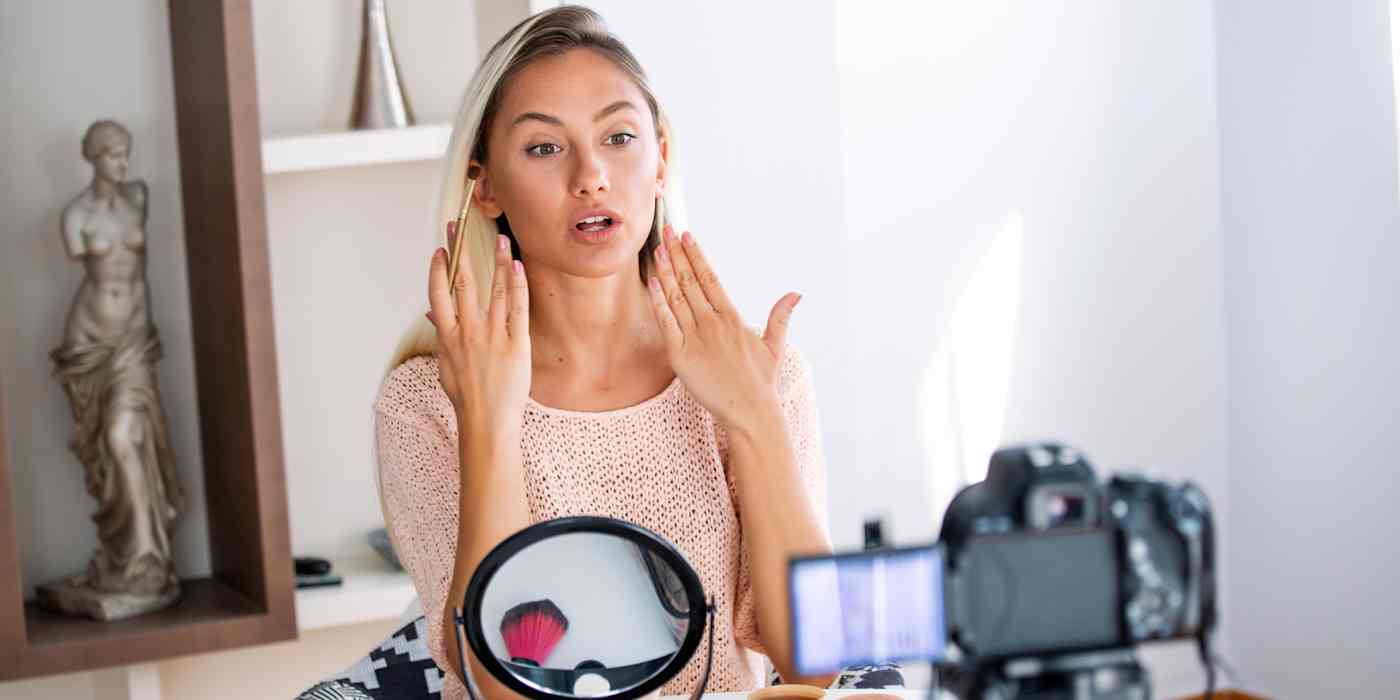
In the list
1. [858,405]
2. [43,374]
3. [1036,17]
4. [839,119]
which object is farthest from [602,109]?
[1036,17]

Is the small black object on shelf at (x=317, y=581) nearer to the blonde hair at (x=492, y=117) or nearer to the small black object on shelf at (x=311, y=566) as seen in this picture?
the small black object on shelf at (x=311, y=566)

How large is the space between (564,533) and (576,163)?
598mm

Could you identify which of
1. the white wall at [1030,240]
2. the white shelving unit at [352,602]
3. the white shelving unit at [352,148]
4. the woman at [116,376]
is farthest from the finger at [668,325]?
the white wall at [1030,240]

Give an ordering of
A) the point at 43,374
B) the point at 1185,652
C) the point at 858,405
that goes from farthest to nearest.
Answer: the point at 1185,652 → the point at 858,405 → the point at 43,374

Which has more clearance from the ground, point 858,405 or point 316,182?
point 316,182

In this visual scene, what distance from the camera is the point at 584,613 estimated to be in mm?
997

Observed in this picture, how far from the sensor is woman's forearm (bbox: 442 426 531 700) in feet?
4.36

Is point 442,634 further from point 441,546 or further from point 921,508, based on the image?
point 921,508

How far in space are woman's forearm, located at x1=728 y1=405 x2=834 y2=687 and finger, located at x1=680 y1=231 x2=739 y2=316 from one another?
106 mm

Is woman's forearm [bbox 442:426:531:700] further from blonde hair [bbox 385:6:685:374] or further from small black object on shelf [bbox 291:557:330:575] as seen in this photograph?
small black object on shelf [bbox 291:557:330:575]

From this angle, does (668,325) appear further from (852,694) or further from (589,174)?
(852,694)

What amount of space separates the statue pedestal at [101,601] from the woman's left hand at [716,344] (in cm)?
105

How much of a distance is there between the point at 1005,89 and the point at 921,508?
31.4 inches

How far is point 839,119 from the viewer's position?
2.29 metres
